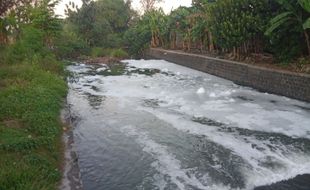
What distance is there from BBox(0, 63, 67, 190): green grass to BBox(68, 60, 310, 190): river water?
0.84 metres

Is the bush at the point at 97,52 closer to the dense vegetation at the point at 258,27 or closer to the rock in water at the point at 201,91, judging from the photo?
the dense vegetation at the point at 258,27

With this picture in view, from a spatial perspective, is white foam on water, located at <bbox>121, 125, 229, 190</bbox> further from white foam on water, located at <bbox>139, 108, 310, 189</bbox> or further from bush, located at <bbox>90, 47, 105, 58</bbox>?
bush, located at <bbox>90, 47, 105, 58</bbox>

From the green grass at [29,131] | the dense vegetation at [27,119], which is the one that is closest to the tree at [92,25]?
the dense vegetation at [27,119]

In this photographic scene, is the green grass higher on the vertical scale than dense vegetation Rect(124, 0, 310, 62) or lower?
lower

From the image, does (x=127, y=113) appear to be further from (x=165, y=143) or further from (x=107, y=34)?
(x=107, y=34)

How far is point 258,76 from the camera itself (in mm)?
16828

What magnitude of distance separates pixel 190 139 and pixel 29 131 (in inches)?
149

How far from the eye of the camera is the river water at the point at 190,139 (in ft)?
23.9

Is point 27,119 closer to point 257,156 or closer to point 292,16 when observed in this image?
point 257,156

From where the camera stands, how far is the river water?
287 inches

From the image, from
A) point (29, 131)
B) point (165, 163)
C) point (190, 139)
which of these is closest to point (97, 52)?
point (190, 139)

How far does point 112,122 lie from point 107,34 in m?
29.5

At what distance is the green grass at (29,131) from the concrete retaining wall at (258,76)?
8.13m

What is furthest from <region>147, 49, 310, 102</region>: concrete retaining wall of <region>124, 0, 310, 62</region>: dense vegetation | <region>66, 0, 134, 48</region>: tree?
<region>66, 0, 134, 48</region>: tree
